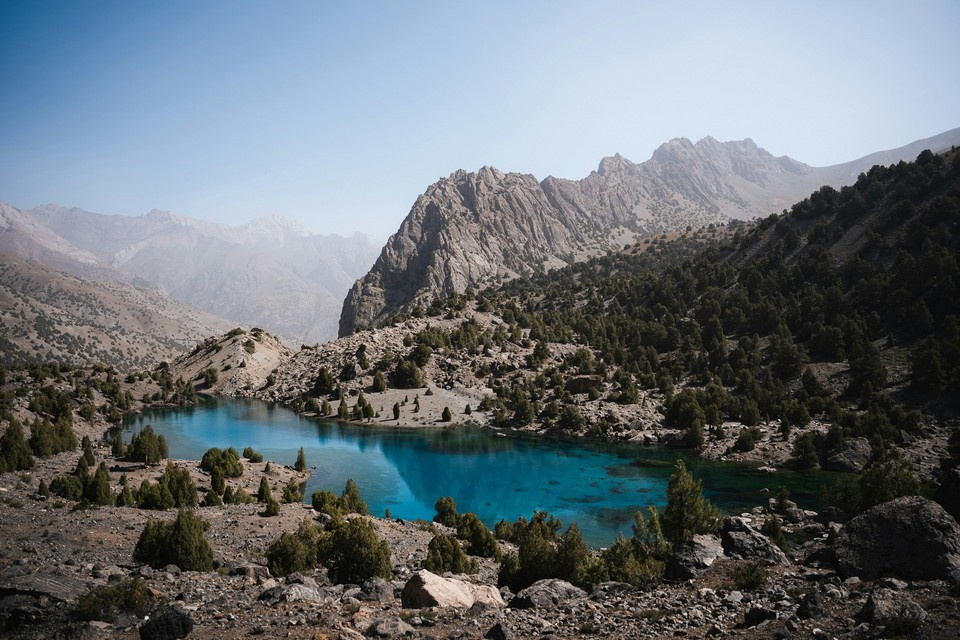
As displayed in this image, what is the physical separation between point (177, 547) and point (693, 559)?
23.9m

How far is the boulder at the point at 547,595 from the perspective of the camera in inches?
766

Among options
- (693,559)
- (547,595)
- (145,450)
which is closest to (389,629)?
(547,595)

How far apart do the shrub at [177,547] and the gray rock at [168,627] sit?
966cm

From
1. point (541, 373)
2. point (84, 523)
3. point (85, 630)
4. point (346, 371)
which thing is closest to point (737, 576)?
point (85, 630)

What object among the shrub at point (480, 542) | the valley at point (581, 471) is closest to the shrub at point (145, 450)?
the valley at point (581, 471)

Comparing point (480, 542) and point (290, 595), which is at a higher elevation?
point (290, 595)

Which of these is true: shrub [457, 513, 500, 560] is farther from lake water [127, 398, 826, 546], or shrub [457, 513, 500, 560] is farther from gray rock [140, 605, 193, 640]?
gray rock [140, 605, 193, 640]

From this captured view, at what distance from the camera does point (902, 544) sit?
21.2 metres

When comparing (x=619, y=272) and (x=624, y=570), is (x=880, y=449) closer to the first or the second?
(x=624, y=570)

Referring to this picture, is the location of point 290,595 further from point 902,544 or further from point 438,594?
point 902,544

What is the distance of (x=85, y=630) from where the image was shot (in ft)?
49.0

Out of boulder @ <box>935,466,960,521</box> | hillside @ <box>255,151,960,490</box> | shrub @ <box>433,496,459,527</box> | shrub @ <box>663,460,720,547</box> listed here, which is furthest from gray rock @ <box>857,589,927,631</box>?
hillside @ <box>255,151,960,490</box>

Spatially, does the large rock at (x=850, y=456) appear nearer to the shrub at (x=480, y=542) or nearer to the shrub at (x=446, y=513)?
the shrub at (x=446, y=513)

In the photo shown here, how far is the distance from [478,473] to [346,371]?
55.9m
